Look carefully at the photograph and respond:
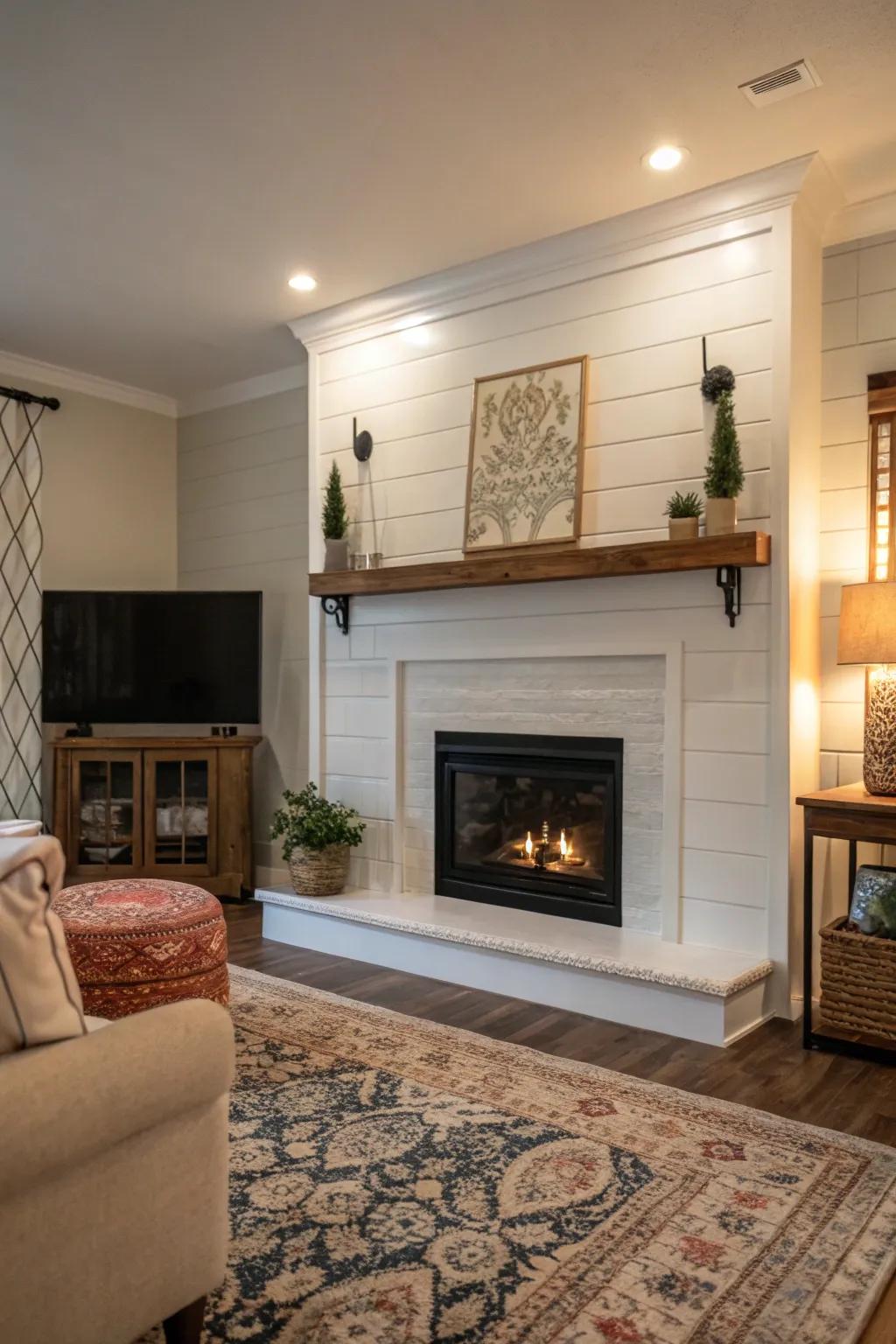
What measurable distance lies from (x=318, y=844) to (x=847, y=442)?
257cm

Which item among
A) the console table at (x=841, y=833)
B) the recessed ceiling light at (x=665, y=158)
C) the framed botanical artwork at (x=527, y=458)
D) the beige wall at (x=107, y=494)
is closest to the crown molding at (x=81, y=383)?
the beige wall at (x=107, y=494)

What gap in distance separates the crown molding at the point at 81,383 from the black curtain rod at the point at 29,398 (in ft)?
0.28

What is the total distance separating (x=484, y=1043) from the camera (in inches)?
119

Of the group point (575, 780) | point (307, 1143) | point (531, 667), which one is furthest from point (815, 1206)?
point (531, 667)

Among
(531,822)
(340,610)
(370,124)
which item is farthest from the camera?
(340,610)

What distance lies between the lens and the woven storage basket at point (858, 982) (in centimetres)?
291

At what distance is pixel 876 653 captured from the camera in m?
2.94

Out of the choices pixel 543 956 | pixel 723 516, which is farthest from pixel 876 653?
pixel 543 956

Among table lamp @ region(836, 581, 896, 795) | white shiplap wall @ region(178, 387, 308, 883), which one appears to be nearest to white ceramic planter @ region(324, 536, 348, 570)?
white shiplap wall @ region(178, 387, 308, 883)

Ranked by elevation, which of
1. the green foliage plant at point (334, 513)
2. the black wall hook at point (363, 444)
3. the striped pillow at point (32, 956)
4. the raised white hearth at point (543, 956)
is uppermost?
the black wall hook at point (363, 444)

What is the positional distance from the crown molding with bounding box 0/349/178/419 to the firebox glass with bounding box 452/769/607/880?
9.99ft

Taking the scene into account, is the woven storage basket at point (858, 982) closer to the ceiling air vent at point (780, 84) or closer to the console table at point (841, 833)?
the console table at point (841, 833)

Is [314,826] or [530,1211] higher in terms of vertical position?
[314,826]

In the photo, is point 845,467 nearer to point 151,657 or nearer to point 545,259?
point 545,259
